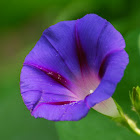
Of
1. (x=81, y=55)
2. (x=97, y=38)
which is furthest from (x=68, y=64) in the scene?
(x=97, y=38)

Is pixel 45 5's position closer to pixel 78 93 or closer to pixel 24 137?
pixel 24 137

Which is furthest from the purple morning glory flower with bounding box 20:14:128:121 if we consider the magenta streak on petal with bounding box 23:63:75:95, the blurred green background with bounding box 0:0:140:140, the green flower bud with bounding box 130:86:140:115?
the blurred green background with bounding box 0:0:140:140

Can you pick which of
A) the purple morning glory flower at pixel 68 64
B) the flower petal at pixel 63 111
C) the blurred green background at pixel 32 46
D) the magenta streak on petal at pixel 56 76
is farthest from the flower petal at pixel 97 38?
the blurred green background at pixel 32 46

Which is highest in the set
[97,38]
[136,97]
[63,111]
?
[97,38]

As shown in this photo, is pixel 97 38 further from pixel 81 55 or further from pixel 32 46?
pixel 32 46

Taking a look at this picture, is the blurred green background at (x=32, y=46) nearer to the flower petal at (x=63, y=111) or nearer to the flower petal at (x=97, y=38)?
the flower petal at (x=97, y=38)

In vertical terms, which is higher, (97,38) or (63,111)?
(97,38)

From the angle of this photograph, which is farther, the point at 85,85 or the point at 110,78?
the point at 85,85
